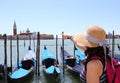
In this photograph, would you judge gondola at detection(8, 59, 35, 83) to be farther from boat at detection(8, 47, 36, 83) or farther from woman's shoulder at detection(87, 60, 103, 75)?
woman's shoulder at detection(87, 60, 103, 75)

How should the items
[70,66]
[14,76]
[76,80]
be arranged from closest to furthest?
[14,76] < [76,80] < [70,66]

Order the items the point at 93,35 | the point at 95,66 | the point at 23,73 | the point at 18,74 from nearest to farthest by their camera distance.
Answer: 1. the point at 95,66
2. the point at 93,35
3. the point at 18,74
4. the point at 23,73

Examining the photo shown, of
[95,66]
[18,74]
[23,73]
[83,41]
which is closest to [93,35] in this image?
[83,41]

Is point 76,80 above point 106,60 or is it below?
below

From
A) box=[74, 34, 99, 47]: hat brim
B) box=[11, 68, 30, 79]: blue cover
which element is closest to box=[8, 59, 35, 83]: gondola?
box=[11, 68, 30, 79]: blue cover

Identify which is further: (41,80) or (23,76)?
(41,80)

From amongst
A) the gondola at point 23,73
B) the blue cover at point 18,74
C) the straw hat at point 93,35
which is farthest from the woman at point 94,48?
the blue cover at point 18,74

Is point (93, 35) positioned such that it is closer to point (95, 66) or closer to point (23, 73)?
point (95, 66)

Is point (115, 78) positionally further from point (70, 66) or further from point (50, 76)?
point (70, 66)

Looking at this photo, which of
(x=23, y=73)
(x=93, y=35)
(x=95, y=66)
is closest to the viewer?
(x=95, y=66)

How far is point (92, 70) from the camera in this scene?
160 cm

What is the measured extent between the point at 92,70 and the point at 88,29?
10.4 inches

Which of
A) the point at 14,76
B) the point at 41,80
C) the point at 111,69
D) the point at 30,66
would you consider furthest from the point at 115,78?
the point at 30,66

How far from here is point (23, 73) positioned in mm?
14148
